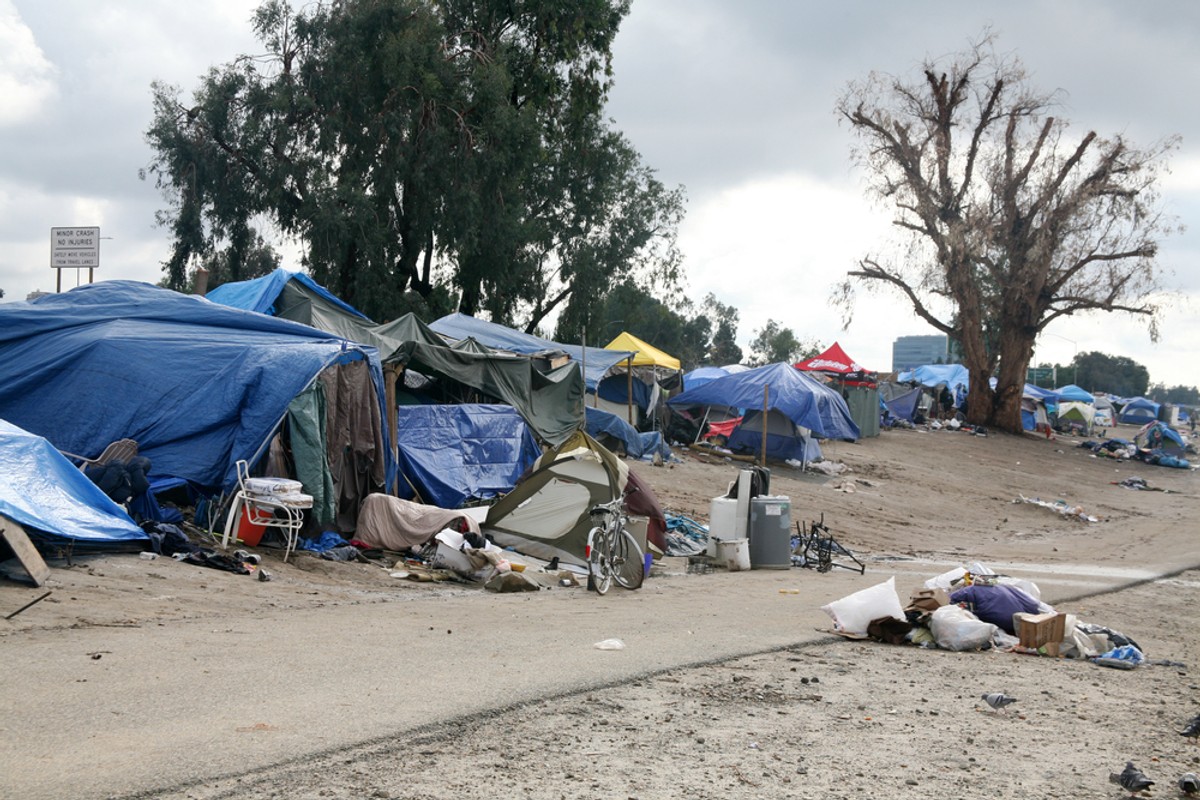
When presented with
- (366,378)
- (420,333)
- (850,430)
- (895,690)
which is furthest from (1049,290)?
(895,690)

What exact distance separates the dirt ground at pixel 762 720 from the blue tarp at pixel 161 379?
6.20 feet

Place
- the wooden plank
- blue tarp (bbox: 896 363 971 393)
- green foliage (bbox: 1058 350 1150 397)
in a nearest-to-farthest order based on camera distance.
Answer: the wooden plank → blue tarp (bbox: 896 363 971 393) → green foliage (bbox: 1058 350 1150 397)

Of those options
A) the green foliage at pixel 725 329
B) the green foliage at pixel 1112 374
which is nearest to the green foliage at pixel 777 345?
the green foliage at pixel 725 329

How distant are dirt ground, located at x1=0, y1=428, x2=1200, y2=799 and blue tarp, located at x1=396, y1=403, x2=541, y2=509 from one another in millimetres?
3853

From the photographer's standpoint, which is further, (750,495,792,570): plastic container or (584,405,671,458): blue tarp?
(584,405,671,458): blue tarp

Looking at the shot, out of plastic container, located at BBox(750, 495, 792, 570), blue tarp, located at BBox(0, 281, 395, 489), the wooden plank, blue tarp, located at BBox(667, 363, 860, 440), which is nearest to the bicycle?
plastic container, located at BBox(750, 495, 792, 570)

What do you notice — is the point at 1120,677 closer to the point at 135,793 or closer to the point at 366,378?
the point at 135,793


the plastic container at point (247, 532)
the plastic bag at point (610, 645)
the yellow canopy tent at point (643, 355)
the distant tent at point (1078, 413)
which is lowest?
the plastic bag at point (610, 645)

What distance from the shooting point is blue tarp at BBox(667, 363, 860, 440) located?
27.8 meters

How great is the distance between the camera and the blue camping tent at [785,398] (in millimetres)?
27797

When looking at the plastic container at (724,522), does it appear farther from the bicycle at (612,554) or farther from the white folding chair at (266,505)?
the white folding chair at (266,505)

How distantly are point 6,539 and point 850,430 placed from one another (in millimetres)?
22405

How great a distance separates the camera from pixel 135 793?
4.54 m

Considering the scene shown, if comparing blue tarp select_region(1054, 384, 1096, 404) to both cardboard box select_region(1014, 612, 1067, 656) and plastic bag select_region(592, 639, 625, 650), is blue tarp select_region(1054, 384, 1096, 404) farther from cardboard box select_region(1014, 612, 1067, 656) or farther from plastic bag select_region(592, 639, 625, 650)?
plastic bag select_region(592, 639, 625, 650)
